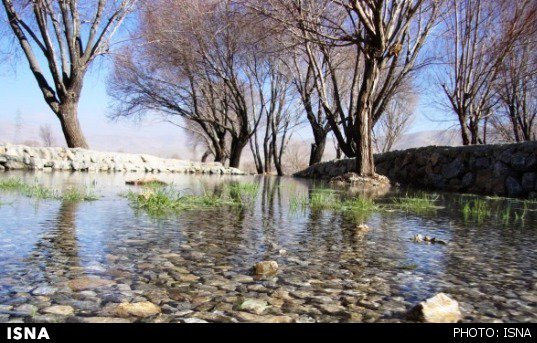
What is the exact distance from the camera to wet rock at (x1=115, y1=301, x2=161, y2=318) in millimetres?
1562

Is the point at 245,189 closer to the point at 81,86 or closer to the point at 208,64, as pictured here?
the point at 81,86

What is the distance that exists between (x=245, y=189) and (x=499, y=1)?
1436cm

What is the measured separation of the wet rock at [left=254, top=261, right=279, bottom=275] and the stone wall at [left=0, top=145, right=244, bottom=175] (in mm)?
12858

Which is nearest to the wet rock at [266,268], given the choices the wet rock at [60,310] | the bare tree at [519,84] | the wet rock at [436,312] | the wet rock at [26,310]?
the wet rock at [436,312]

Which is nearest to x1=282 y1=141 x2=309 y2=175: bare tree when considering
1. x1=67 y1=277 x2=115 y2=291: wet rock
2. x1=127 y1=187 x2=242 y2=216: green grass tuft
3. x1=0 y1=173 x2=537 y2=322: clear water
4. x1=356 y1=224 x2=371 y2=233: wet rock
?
x1=127 y1=187 x2=242 y2=216: green grass tuft

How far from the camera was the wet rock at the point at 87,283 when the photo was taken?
5.99 ft

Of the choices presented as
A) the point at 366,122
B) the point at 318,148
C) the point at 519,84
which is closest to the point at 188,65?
the point at 318,148

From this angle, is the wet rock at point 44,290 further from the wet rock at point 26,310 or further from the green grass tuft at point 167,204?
the green grass tuft at point 167,204

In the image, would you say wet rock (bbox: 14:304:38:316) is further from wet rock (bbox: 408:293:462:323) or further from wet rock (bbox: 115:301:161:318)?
wet rock (bbox: 408:293:462:323)

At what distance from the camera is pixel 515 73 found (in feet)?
60.1

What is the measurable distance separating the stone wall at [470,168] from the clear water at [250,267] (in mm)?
6413

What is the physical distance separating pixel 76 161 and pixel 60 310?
14.1 metres

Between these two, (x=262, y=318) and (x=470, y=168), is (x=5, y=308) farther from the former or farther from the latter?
(x=470, y=168)

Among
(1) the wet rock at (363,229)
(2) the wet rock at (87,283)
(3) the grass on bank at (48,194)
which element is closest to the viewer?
(2) the wet rock at (87,283)
